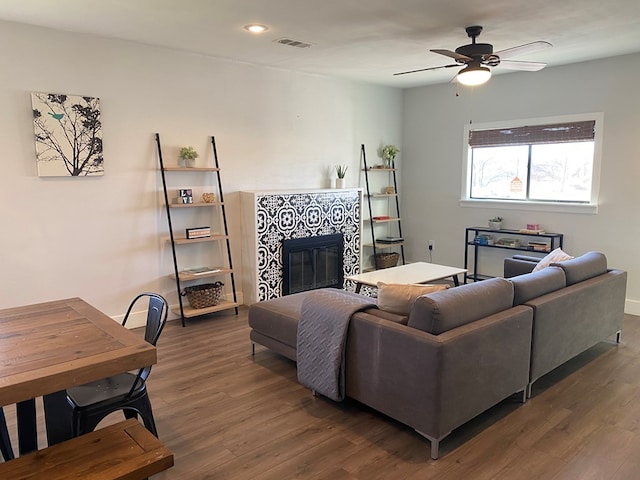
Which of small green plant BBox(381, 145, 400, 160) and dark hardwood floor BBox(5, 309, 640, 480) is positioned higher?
small green plant BBox(381, 145, 400, 160)

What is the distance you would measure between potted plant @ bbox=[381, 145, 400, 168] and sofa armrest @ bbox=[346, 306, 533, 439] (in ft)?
13.6

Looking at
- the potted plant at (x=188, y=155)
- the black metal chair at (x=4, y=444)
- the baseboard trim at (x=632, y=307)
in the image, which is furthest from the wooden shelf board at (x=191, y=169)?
the baseboard trim at (x=632, y=307)

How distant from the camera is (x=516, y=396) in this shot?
3199 millimetres

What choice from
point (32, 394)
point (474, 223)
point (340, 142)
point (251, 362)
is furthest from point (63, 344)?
point (474, 223)

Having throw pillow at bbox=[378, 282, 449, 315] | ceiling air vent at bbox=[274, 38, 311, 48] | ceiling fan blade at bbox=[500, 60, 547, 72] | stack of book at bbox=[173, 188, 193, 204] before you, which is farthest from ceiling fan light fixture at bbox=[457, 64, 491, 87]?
stack of book at bbox=[173, 188, 193, 204]

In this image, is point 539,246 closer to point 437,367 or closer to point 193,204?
point 437,367

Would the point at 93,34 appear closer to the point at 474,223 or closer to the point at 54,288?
the point at 54,288

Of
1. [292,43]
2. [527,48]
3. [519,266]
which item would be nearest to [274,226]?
[292,43]

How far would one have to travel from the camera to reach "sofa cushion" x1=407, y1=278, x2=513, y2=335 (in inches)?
101

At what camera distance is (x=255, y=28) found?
12.7ft

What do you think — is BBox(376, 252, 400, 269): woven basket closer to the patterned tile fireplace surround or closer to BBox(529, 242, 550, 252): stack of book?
the patterned tile fireplace surround

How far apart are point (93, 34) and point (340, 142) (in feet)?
10.4

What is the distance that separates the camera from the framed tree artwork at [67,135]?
3.94 metres

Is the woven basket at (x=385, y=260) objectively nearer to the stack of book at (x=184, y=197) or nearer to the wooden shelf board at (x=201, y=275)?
the wooden shelf board at (x=201, y=275)
